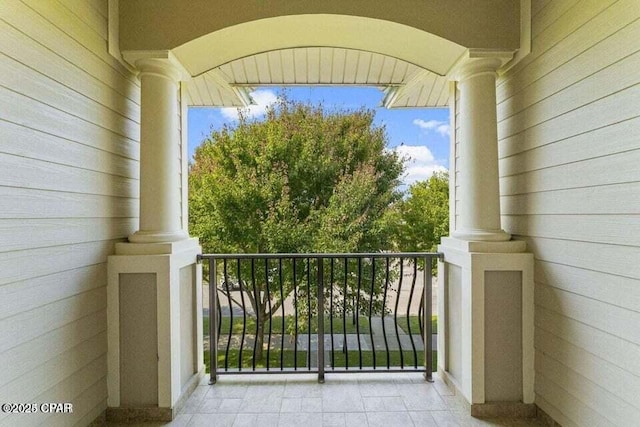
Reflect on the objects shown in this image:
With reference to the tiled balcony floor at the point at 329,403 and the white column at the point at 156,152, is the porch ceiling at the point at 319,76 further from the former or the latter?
the tiled balcony floor at the point at 329,403

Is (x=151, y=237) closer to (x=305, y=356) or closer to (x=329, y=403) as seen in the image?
(x=329, y=403)

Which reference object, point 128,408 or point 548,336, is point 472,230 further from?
point 128,408

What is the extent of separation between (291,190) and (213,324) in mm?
2465

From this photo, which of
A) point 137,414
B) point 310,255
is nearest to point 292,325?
point 310,255

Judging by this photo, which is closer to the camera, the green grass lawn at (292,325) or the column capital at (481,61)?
the column capital at (481,61)

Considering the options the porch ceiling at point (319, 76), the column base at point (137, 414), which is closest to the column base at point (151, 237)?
the column base at point (137, 414)

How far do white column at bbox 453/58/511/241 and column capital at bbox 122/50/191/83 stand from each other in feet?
6.29

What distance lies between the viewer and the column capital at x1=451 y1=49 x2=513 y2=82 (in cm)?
236

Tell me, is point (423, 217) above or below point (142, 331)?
above

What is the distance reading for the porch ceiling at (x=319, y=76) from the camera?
309 cm

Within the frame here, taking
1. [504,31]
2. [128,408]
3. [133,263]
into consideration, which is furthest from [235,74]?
[128,408]

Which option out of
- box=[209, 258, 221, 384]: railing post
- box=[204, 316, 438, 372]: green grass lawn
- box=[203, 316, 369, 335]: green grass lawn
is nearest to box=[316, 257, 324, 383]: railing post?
box=[209, 258, 221, 384]: railing post

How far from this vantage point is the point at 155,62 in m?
2.39

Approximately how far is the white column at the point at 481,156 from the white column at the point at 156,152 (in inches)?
75.9
